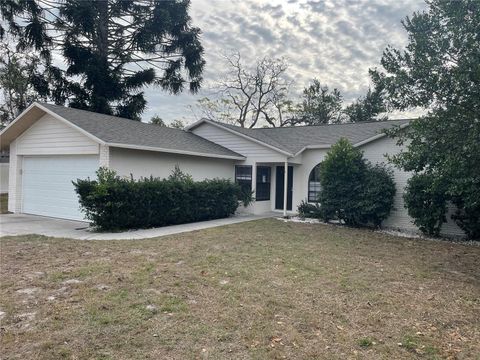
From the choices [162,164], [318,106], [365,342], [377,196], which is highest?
[318,106]

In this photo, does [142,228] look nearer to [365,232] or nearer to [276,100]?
[365,232]

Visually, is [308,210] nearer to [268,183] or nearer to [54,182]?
[268,183]

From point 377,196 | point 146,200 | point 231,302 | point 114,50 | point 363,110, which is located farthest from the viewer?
point 363,110

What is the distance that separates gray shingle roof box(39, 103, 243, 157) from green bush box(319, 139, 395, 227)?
4.68m

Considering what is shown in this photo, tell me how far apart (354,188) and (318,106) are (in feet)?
78.0

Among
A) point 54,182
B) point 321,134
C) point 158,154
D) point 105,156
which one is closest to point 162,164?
point 158,154

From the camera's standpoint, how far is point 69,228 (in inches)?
420

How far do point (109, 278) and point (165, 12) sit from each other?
19775mm

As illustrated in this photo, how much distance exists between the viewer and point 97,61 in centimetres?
2175

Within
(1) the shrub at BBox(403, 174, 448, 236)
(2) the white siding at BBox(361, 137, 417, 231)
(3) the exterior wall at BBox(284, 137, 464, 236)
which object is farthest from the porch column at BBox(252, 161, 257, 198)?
(1) the shrub at BBox(403, 174, 448, 236)

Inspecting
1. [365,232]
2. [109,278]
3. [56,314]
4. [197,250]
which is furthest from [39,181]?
[365,232]

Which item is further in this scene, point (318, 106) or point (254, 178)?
point (318, 106)

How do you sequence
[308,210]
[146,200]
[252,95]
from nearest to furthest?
1. [146,200]
2. [308,210]
3. [252,95]

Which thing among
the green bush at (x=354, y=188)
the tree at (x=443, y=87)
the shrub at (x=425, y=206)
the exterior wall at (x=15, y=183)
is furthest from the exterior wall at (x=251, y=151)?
the exterior wall at (x=15, y=183)
